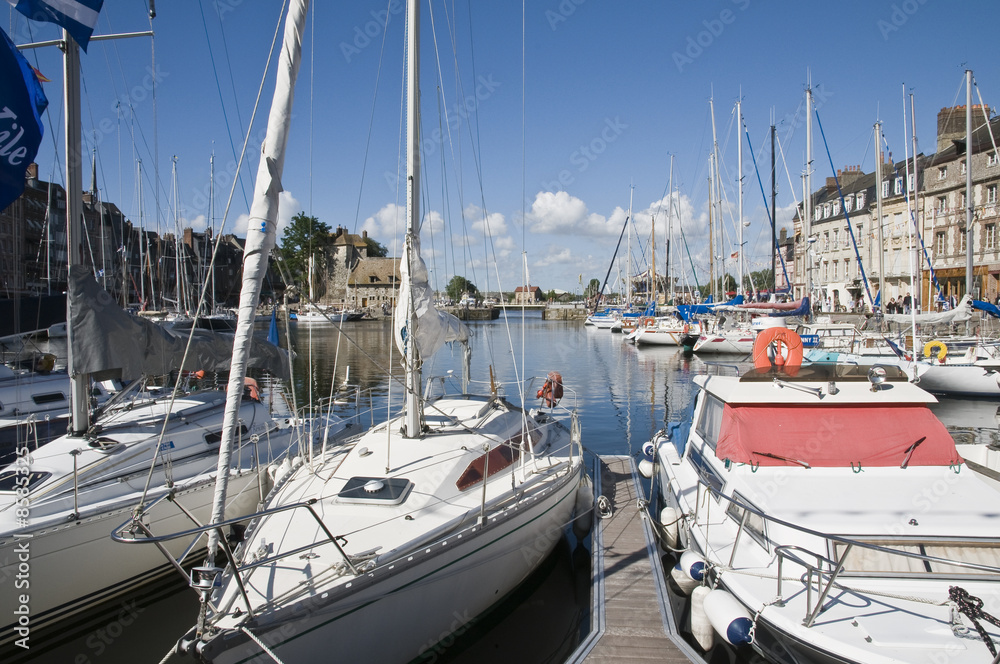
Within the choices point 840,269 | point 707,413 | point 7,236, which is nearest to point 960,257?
point 840,269

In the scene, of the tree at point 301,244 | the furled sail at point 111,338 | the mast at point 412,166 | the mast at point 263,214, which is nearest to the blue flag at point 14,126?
the furled sail at point 111,338

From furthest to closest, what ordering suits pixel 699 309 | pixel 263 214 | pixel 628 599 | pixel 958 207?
pixel 699 309, pixel 958 207, pixel 628 599, pixel 263 214

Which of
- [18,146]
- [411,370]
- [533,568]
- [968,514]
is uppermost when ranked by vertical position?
[18,146]

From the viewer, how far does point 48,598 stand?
22.4 feet

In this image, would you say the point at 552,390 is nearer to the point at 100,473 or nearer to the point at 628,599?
the point at 628,599

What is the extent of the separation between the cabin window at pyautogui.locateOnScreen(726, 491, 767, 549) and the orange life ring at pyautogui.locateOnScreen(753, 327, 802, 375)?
8.64 ft

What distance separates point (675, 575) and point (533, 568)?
2.00 meters

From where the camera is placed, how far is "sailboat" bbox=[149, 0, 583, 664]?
4832mm

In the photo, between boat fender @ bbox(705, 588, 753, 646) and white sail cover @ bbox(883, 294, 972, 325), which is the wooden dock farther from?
white sail cover @ bbox(883, 294, 972, 325)

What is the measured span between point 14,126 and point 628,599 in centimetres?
889

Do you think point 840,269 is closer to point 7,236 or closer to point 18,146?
point 18,146

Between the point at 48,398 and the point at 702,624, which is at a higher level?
the point at 48,398

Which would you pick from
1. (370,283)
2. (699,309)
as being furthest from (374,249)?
(699,309)

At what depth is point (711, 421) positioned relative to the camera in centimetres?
854
